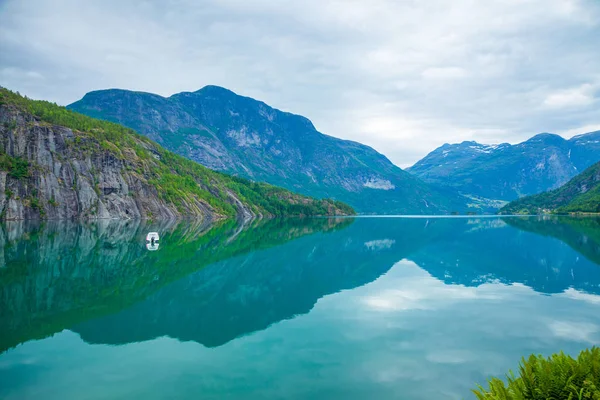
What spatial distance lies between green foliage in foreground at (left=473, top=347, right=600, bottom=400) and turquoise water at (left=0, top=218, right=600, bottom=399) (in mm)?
4162

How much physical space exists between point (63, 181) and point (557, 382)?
609 feet

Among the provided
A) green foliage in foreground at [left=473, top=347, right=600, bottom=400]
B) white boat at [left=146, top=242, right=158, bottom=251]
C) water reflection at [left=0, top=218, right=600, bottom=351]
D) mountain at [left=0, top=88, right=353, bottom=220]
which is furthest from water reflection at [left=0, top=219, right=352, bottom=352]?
mountain at [left=0, top=88, right=353, bottom=220]

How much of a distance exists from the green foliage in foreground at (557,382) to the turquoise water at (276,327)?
164 inches

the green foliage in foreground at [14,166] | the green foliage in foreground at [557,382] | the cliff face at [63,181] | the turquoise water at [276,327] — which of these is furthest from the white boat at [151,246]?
the green foliage in foreground at [14,166]

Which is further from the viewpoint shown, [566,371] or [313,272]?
[313,272]

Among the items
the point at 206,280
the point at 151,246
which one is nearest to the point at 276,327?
the point at 206,280

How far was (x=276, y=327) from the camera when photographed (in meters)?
20.6

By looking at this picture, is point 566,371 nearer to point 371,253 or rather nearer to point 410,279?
point 410,279

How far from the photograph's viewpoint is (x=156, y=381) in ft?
45.7

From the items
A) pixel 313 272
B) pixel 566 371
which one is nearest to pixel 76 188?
pixel 313 272

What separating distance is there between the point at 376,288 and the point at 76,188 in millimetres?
165679

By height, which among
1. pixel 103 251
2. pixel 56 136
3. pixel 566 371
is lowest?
pixel 103 251

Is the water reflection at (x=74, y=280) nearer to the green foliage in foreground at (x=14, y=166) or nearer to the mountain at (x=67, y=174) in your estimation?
the mountain at (x=67, y=174)

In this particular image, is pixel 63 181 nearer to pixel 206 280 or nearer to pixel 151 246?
pixel 151 246
